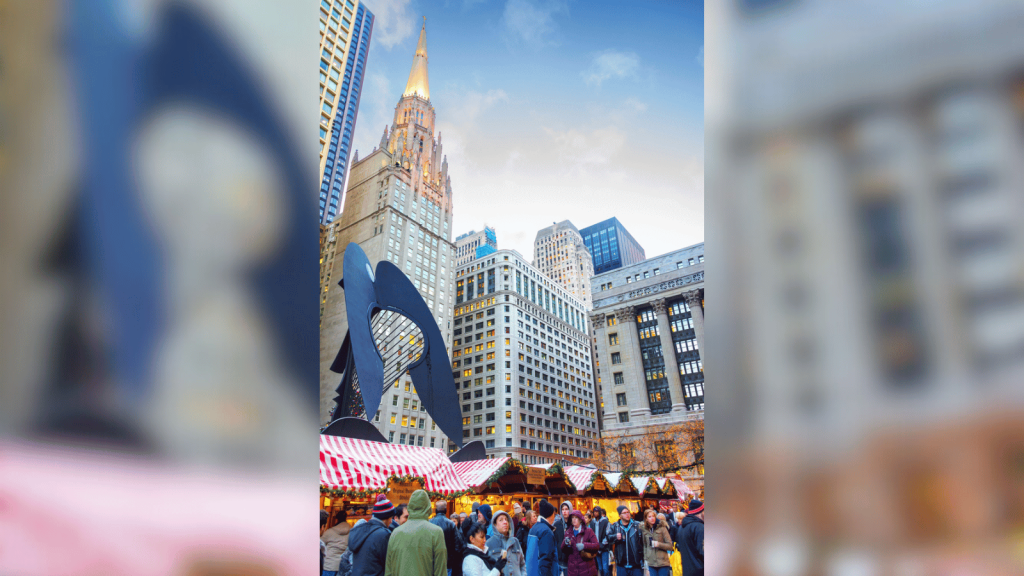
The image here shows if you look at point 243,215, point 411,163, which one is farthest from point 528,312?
point 243,215

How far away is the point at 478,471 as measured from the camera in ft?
50.8

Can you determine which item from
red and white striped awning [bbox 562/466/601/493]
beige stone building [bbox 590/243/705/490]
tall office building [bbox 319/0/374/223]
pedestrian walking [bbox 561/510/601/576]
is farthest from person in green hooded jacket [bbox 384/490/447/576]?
tall office building [bbox 319/0/374/223]

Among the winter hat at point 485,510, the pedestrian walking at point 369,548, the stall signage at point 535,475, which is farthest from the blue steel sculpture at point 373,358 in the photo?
the pedestrian walking at point 369,548

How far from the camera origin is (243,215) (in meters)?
1.50

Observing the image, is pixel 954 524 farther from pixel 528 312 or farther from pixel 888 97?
pixel 528 312

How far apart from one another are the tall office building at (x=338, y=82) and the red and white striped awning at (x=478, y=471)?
192ft

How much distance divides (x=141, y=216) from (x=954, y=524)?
6.59 ft

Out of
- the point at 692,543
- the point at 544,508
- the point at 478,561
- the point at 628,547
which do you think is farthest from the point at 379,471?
the point at 692,543

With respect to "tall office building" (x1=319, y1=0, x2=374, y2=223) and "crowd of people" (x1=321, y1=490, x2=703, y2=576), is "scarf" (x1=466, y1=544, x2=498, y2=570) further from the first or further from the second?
"tall office building" (x1=319, y1=0, x2=374, y2=223)

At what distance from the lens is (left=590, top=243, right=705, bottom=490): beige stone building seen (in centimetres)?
5640

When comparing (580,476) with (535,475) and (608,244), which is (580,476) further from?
(608,244)

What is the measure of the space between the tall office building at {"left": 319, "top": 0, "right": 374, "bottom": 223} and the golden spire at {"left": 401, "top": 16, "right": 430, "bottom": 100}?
11.2 metres

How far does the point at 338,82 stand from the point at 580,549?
7519 centimetres

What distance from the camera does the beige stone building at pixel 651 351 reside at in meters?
56.4
